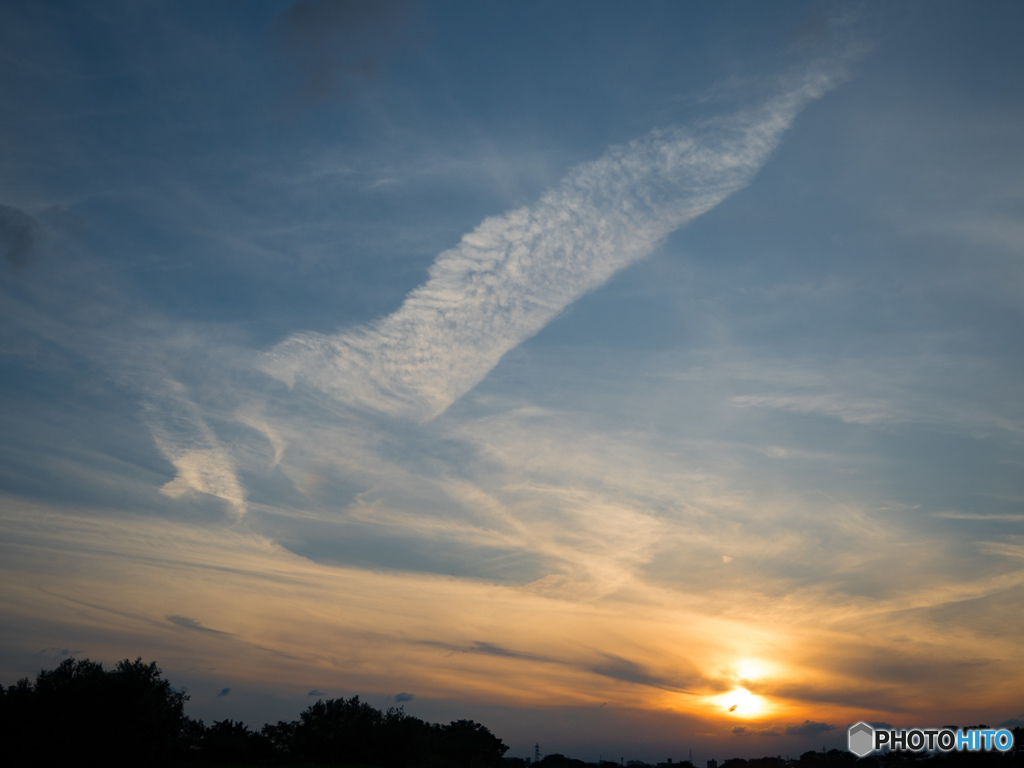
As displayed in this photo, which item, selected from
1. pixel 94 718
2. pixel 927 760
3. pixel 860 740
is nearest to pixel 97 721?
pixel 94 718

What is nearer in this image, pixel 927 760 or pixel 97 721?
pixel 97 721

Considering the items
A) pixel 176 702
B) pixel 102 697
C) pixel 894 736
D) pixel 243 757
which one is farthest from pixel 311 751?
pixel 894 736

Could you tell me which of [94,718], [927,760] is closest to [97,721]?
[94,718]

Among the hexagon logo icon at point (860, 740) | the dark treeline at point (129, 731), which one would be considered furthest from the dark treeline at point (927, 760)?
the hexagon logo icon at point (860, 740)

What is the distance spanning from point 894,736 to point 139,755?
74028 mm

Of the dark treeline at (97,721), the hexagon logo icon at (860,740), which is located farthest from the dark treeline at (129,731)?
the hexagon logo icon at (860,740)

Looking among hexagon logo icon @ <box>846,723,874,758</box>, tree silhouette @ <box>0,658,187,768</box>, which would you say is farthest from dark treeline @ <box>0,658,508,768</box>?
hexagon logo icon @ <box>846,723,874,758</box>

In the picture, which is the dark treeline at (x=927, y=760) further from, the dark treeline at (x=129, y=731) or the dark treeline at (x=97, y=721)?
the dark treeline at (x=97, y=721)

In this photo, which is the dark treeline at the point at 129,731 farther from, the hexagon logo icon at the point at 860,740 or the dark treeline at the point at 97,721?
the hexagon logo icon at the point at 860,740

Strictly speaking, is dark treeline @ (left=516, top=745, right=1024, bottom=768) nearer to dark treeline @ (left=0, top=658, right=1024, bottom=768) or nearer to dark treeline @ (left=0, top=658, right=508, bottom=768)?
dark treeline @ (left=0, top=658, right=1024, bottom=768)

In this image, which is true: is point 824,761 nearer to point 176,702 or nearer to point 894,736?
point 894,736

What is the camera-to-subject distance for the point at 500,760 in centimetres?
15450

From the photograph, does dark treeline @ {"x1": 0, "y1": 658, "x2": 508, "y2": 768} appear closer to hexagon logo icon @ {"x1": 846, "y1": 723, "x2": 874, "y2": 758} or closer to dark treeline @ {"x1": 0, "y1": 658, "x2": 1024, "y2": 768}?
dark treeline @ {"x1": 0, "y1": 658, "x2": 1024, "y2": 768}

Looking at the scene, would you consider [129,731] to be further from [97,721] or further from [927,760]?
[927,760]
